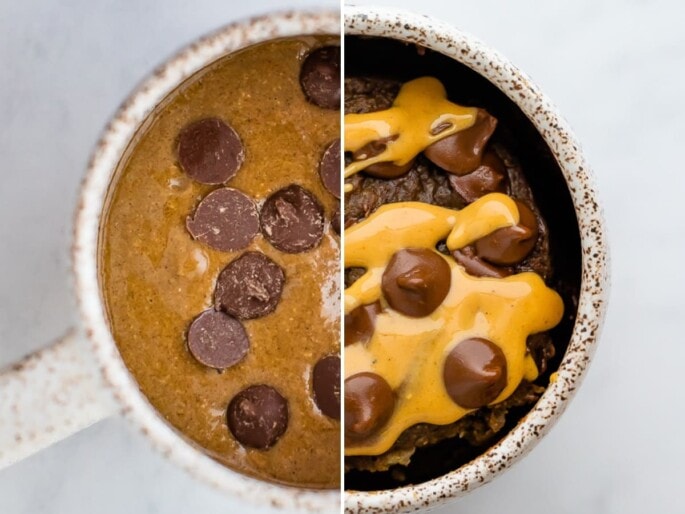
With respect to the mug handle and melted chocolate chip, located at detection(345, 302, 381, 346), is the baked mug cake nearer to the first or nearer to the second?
melted chocolate chip, located at detection(345, 302, 381, 346)

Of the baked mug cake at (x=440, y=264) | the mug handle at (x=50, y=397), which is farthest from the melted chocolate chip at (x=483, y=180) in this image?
the mug handle at (x=50, y=397)

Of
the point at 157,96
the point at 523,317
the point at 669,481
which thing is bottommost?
the point at 669,481

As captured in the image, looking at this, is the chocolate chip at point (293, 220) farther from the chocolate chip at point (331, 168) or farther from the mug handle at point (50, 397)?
the mug handle at point (50, 397)

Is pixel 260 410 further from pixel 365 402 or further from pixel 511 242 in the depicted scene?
pixel 511 242

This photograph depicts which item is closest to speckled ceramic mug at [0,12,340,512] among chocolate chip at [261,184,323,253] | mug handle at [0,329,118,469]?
mug handle at [0,329,118,469]

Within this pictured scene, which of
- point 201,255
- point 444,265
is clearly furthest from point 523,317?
point 201,255

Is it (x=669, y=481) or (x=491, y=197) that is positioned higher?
(x=491, y=197)

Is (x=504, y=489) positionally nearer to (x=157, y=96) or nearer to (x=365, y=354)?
(x=365, y=354)
